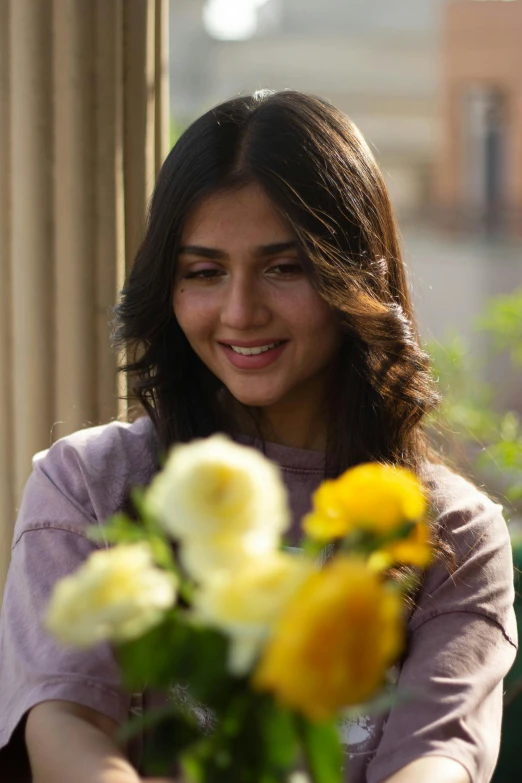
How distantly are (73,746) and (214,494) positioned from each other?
27.9 inches

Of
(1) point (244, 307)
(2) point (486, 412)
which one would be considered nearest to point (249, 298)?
(1) point (244, 307)

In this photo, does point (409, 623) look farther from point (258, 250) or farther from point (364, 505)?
point (364, 505)

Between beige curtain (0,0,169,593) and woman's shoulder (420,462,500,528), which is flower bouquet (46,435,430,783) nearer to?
woman's shoulder (420,462,500,528)

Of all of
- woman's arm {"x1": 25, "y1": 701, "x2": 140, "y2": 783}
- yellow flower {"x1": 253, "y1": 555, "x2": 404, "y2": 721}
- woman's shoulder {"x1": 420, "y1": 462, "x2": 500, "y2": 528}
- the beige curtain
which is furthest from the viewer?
the beige curtain

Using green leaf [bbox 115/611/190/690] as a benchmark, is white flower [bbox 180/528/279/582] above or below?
above

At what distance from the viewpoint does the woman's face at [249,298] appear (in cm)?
154

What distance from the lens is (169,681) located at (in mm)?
729

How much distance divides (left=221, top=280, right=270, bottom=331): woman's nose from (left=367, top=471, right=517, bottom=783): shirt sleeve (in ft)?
1.34

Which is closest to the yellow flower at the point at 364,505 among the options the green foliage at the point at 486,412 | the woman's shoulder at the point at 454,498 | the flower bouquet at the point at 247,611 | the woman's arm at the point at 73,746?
the flower bouquet at the point at 247,611

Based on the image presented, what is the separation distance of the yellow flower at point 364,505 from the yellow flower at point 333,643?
6 cm

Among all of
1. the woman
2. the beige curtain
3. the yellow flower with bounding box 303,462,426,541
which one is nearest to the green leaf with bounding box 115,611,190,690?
the yellow flower with bounding box 303,462,426,541

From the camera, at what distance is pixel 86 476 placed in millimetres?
1635

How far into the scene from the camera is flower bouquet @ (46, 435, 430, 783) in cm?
63

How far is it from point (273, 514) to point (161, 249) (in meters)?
0.99
